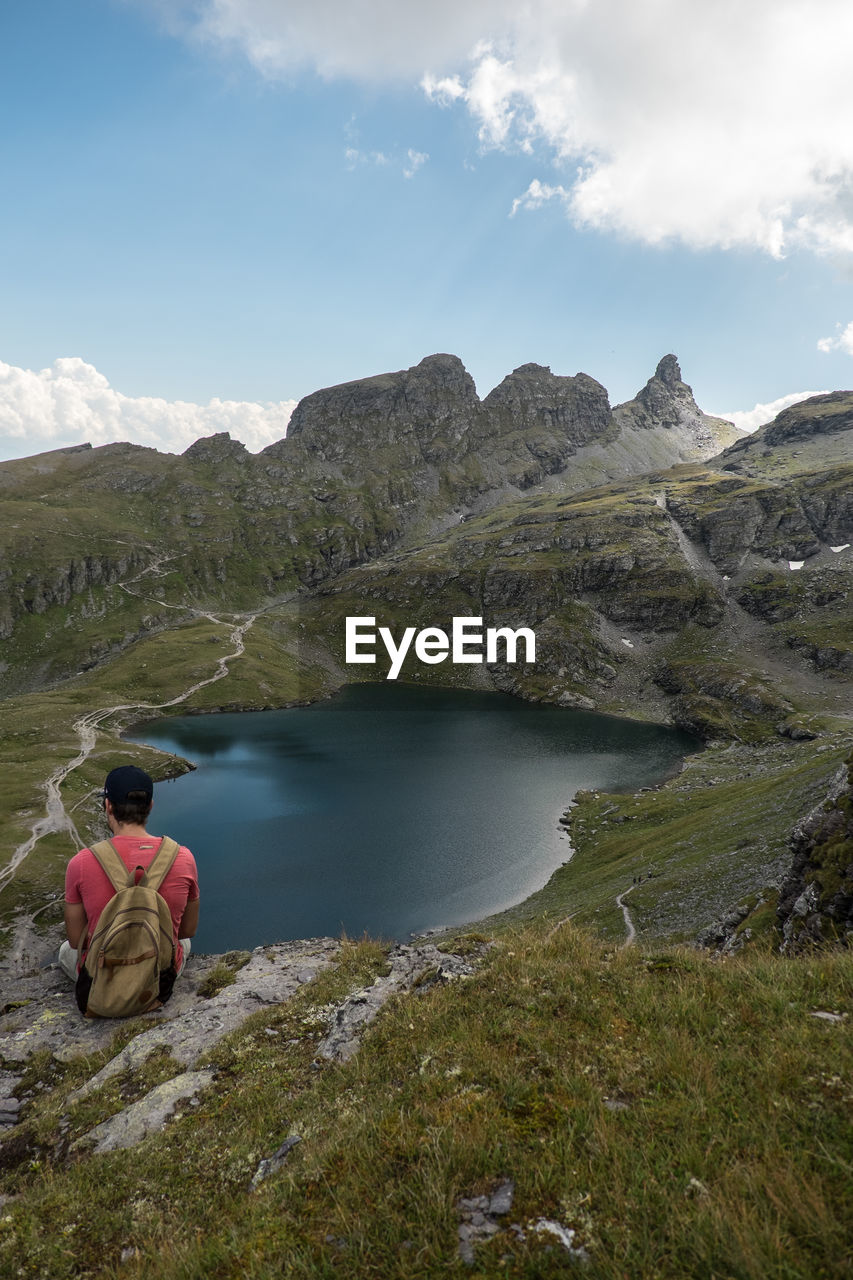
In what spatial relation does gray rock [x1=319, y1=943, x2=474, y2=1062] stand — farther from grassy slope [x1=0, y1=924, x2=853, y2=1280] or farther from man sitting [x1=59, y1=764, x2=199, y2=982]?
man sitting [x1=59, y1=764, x2=199, y2=982]

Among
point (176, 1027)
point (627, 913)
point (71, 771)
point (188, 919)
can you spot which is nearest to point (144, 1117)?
point (176, 1027)

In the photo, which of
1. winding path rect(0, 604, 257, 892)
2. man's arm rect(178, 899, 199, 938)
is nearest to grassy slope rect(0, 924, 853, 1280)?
man's arm rect(178, 899, 199, 938)

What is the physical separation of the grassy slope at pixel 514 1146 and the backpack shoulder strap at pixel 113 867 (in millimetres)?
3163

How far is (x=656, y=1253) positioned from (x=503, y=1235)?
113 cm

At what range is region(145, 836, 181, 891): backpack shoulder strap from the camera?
9.12 m

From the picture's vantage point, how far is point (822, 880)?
1741 cm

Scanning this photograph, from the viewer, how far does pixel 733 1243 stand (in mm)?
3508

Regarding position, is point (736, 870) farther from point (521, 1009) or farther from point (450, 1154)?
point (450, 1154)

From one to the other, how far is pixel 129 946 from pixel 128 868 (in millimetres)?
1635

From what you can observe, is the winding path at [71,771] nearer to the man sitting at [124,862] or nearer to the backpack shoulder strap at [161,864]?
the man sitting at [124,862]

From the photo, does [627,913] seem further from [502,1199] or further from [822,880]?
[502,1199]

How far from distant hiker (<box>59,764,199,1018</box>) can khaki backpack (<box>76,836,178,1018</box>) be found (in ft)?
0.05

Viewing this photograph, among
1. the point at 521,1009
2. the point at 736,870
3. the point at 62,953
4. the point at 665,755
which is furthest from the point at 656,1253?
the point at 665,755

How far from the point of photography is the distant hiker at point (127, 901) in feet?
29.7
